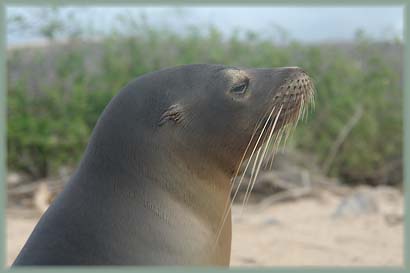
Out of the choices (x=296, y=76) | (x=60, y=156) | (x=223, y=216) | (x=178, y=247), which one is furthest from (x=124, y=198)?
(x=60, y=156)

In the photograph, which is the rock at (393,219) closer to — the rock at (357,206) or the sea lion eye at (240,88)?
the rock at (357,206)

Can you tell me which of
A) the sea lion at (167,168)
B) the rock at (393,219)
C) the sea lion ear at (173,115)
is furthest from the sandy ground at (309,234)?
the sea lion ear at (173,115)

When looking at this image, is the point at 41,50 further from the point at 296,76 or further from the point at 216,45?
the point at 296,76

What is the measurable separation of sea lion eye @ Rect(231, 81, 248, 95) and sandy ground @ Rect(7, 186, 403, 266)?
111 inches

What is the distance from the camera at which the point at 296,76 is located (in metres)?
2.72

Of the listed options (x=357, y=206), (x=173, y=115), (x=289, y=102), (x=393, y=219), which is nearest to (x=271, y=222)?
(x=357, y=206)

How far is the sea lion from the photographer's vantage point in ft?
6.85

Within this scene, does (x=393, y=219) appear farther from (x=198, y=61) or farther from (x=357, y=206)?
(x=198, y=61)

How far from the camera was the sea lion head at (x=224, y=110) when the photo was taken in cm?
242

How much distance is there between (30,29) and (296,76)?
23.6ft

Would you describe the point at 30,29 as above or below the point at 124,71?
above

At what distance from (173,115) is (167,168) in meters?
0.21

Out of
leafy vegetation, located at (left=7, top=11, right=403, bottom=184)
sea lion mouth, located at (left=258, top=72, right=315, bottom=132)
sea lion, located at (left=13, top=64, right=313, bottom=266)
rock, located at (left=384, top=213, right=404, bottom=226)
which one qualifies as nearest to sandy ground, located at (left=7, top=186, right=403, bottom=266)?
rock, located at (left=384, top=213, right=404, bottom=226)

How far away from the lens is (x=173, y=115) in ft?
7.85
